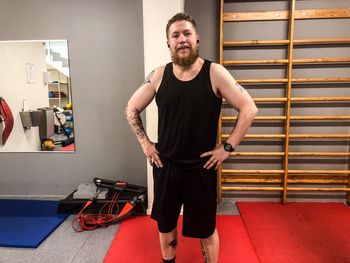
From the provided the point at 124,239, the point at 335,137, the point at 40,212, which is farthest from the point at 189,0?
the point at 40,212

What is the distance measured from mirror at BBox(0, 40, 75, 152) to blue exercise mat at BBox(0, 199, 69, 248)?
0.64 metres

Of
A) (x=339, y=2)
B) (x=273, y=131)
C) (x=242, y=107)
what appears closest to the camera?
(x=242, y=107)

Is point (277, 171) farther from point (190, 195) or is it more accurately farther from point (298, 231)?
point (190, 195)

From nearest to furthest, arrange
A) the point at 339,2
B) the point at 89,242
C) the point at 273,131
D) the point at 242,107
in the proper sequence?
the point at 242,107
the point at 89,242
the point at 339,2
the point at 273,131

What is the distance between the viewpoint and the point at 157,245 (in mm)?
2180

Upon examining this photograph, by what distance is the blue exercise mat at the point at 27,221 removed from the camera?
87.7 inches

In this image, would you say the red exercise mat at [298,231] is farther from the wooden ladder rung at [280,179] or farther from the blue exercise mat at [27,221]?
the blue exercise mat at [27,221]

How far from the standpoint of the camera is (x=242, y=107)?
1.49 metres

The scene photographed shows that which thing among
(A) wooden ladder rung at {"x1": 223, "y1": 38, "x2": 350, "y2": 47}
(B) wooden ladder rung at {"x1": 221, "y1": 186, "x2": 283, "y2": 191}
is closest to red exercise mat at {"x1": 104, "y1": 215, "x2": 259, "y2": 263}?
(B) wooden ladder rung at {"x1": 221, "y1": 186, "x2": 283, "y2": 191}

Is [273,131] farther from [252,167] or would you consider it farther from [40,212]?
[40,212]

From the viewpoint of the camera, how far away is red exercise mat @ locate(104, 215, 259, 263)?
2.00 metres

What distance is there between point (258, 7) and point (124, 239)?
8.64ft

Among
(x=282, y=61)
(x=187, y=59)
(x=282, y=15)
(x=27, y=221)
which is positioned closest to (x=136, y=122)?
(x=187, y=59)

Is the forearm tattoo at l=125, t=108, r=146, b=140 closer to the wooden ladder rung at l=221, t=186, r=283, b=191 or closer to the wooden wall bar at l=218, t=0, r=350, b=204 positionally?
the wooden wall bar at l=218, t=0, r=350, b=204
